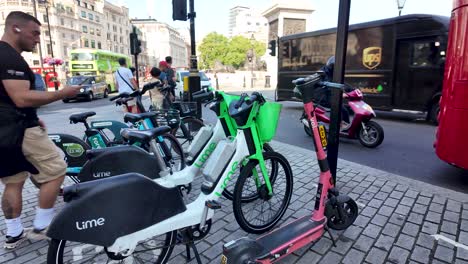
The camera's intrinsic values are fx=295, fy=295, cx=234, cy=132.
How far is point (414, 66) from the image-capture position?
8.48m

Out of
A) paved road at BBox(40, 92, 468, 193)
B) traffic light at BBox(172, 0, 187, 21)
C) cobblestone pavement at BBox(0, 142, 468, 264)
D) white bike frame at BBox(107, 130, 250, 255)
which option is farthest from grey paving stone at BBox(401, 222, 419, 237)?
traffic light at BBox(172, 0, 187, 21)

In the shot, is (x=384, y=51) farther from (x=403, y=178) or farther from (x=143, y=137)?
(x=143, y=137)

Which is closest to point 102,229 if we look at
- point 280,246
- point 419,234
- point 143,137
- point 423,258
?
point 143,137

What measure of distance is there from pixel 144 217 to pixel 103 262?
637 mm

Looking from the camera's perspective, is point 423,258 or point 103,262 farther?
point 423,258

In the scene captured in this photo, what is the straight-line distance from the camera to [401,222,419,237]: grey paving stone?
2886mm

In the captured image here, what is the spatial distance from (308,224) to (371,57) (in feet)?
27.4

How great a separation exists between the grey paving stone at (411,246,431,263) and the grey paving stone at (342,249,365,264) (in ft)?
1.40

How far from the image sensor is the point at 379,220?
3.14 m

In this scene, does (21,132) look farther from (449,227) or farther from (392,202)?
(449,227)

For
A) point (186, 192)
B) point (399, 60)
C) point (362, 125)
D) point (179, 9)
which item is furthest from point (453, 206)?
point (399, 60)

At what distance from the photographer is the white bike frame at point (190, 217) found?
1931mm

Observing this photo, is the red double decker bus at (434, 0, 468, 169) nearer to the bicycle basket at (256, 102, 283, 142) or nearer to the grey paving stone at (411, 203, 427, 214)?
the grey paving stone at (411, 203, 427, 214)

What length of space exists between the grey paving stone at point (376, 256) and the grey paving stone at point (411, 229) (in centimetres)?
50
